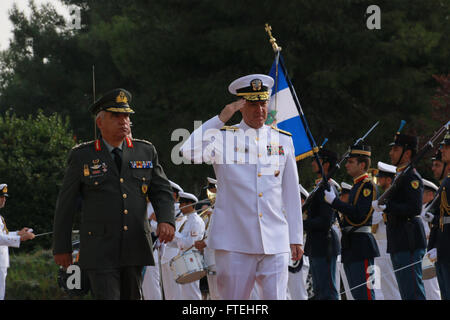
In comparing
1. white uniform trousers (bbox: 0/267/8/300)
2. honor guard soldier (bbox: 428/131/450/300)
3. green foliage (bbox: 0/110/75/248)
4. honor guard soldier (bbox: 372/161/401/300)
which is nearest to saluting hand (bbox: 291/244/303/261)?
honor guard soldier (bbox: 428/131/450/300)

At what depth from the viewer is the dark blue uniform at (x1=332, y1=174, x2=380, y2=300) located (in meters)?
10.4

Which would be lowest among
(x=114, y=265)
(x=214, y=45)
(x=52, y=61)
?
(x=114, y=265)

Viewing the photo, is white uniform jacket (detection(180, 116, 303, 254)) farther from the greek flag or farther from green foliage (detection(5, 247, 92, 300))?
green foliage (detection(5, 247, 92, 300))

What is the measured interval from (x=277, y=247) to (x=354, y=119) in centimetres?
1679

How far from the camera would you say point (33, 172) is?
21953 mm

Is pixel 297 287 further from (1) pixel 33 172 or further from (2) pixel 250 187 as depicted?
(1) pixel 33 172

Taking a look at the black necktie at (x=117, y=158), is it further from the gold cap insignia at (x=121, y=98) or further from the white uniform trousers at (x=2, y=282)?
the white uniform trousers at (x=2, y=282)

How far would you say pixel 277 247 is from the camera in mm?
6652

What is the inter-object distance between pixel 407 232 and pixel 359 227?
686 mm

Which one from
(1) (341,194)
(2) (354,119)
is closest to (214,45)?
(2) (354,119)

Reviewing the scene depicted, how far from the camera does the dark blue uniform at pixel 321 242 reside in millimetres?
11352

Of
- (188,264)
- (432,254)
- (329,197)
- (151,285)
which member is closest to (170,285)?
(151,285)
